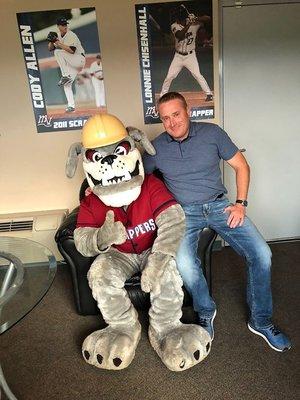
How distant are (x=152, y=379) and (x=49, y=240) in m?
1.36

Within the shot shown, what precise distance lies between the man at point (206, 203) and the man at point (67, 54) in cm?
86

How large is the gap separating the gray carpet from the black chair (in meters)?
0.18

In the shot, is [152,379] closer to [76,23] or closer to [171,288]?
[171,288]

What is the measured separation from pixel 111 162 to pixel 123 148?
101mm

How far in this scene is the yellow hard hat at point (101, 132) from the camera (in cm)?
172

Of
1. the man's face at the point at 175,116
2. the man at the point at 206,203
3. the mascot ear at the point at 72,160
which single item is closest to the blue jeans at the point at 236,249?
the man at the point at 206,203

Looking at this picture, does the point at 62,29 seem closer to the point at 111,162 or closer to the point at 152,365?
the point at 111,162

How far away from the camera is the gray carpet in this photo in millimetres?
1572

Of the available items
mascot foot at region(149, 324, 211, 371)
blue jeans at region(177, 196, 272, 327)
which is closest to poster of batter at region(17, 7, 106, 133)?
blue jeans at region(177, 196, 272, 327)

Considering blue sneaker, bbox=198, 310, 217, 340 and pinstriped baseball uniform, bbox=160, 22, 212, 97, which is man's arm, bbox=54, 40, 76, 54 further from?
blue sneaker, bbox=198, 310, 217, 340

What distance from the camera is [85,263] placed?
198 centimetres

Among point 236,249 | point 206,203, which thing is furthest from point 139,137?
point 236,249

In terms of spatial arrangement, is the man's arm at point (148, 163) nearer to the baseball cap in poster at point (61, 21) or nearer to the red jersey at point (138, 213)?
the red jersey at point (138, 213)

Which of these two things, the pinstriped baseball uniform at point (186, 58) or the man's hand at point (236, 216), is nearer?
the man's hand at point (236, 216)
